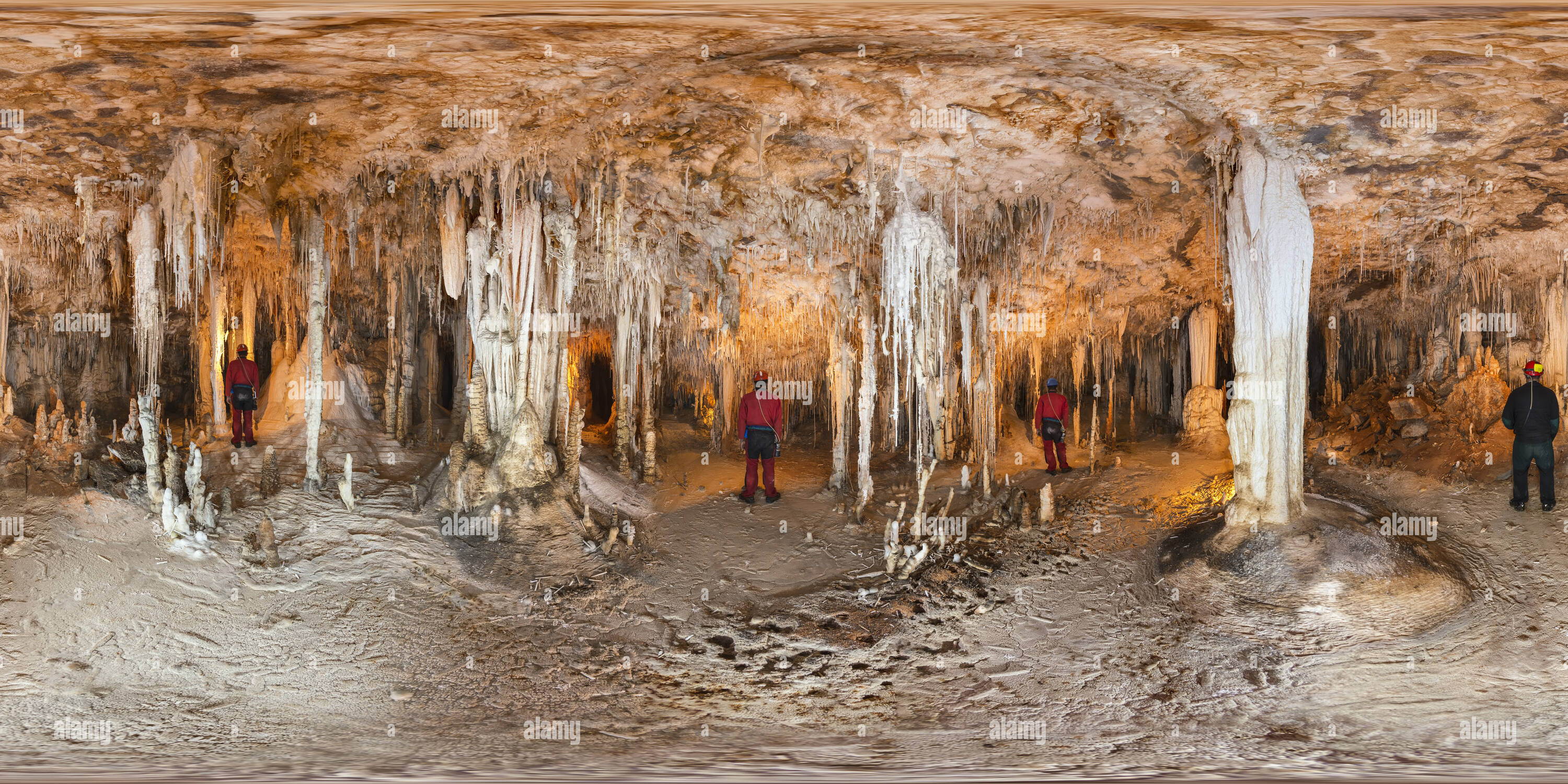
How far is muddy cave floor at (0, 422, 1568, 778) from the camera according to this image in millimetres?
6504

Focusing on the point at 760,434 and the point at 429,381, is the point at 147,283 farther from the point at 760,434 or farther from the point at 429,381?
the point at 760,434

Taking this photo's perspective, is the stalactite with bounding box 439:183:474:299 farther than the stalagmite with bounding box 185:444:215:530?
Yes

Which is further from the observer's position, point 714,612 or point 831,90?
point 714,612

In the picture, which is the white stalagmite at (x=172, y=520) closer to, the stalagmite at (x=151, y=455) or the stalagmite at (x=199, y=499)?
the stalagmite at (x=199, y=499)

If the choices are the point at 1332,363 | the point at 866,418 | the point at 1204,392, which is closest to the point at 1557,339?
the point at 1204,392

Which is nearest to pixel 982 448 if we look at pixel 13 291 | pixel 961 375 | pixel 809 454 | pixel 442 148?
pixel 961 375

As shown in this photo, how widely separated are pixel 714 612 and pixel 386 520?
11.2 ft

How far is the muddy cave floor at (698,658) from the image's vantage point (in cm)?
650

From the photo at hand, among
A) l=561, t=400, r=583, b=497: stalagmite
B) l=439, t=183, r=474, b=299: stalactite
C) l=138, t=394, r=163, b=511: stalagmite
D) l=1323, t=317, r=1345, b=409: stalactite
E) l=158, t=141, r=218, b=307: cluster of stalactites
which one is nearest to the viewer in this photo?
l=138, t=394, r=163, b=511: stalagmite

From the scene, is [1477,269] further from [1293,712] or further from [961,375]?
[1293,712]

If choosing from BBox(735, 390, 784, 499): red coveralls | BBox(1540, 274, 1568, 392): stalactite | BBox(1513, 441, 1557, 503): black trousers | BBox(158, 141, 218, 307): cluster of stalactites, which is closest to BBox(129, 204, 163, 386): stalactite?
BBox(158, 141, 218, 307): cluster of stalactites

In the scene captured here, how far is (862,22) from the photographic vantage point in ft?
22.6

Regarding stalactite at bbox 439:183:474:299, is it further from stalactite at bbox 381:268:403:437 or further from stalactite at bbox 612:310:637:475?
stalactite at bbox 612:310:637:475

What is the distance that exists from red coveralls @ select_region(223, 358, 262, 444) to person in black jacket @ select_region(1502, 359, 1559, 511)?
42.6 ft
